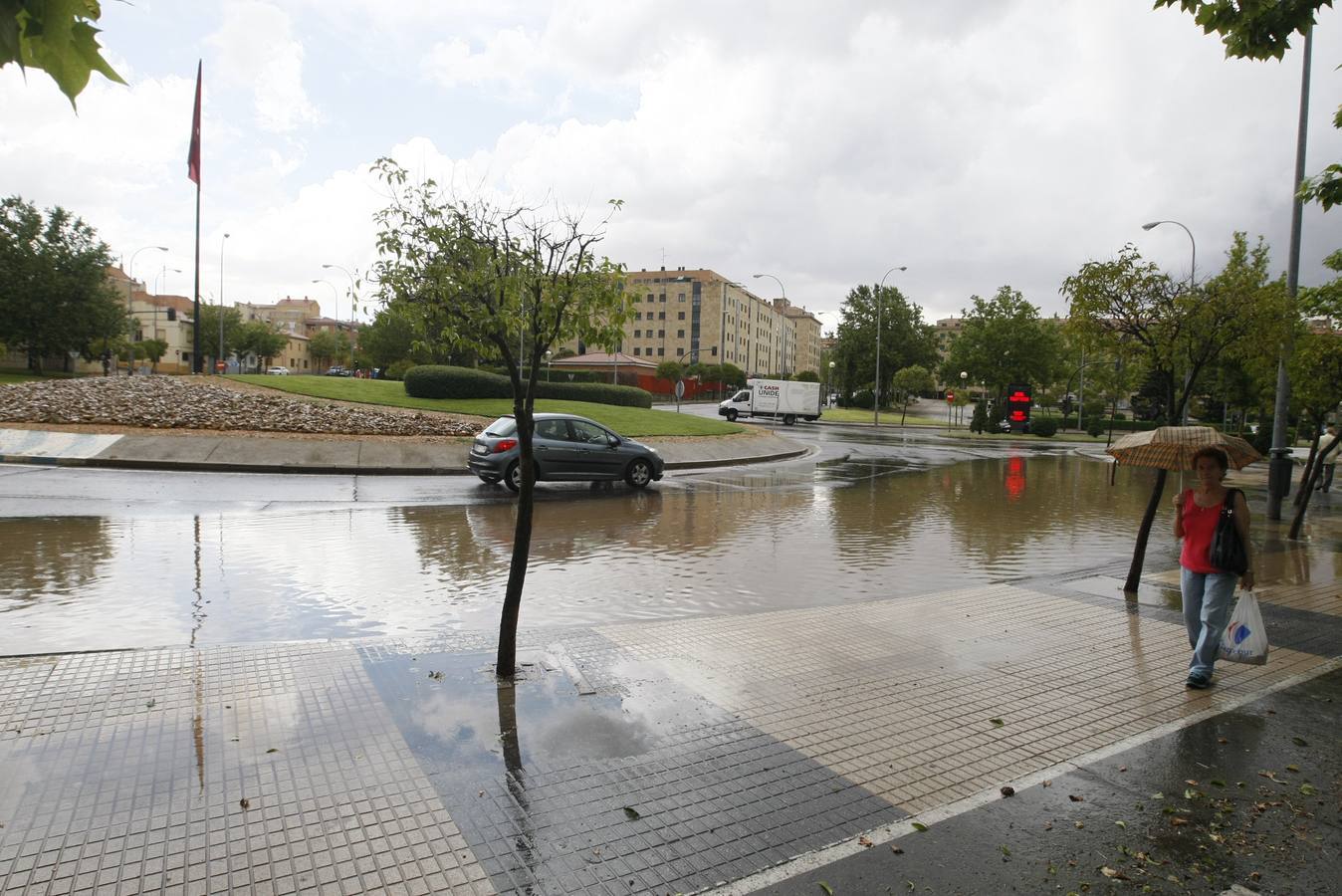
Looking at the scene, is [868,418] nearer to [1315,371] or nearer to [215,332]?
[1315,371]

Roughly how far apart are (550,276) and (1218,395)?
5672 centimetres

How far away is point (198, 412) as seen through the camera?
2002 centimetres

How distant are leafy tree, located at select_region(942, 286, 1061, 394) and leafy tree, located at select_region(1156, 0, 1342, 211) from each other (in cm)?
6294

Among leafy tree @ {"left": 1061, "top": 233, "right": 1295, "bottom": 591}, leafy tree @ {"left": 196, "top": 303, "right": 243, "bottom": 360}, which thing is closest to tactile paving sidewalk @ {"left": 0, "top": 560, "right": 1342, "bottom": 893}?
leafy tree @ {"left": 1061, "top": 233, "right": 1295, "bottom": 591}

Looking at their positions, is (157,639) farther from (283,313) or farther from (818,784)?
(283,313)

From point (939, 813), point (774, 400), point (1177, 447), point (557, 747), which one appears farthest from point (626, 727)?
point (774, 400)

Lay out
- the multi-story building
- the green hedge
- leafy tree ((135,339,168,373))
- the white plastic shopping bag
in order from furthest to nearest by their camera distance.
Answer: the multi-story building → leafy tree ((135,339,168,373)) → the green hedge → the white plastic shopping bag

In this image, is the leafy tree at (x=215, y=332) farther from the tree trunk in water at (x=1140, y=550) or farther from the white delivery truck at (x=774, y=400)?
the tree trunk in water at (x=1140, y=550)

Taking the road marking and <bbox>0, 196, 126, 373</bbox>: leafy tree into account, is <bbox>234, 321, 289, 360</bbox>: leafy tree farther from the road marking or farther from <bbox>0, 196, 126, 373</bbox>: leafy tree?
the road marking

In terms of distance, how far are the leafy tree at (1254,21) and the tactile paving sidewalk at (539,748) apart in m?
4.85

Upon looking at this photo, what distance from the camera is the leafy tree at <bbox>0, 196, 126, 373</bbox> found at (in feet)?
146

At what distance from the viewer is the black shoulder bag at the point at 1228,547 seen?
527 centimetres

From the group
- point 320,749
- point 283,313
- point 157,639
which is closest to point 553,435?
point 157,639

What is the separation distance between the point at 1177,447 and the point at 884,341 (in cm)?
7813
